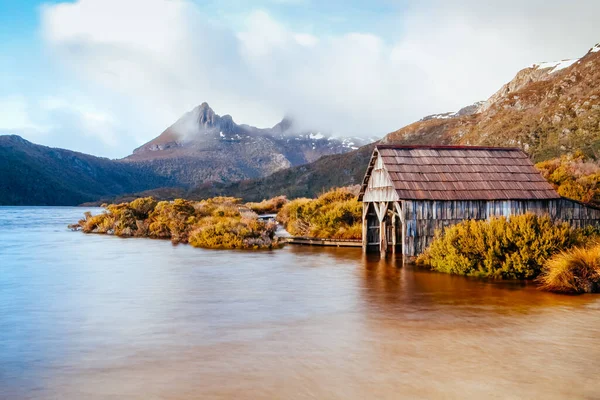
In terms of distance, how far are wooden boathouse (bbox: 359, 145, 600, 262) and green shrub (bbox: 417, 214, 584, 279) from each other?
3.38ft

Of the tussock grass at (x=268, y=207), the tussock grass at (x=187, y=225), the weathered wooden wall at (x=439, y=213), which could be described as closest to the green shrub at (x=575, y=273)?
the weathered wooden wall at (x=439, y=213)

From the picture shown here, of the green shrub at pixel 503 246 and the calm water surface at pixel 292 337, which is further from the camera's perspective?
the green shrub at pixel 503 246

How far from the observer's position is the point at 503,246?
14.3 meters

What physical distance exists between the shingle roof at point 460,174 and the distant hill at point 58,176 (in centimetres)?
10587

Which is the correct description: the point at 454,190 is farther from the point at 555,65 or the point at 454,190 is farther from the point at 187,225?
the point at 555,65

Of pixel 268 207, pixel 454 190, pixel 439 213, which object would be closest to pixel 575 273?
pixel 439 213

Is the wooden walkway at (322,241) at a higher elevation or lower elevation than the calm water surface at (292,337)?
higher

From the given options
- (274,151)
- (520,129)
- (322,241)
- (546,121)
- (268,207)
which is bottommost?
(322,241)

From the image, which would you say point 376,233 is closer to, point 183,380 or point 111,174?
point 183,380

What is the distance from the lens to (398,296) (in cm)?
1249

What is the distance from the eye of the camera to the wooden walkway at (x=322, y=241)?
912 inches

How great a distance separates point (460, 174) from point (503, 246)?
379cm

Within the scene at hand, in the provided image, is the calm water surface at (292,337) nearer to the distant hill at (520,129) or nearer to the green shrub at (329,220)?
the green shrub at (329,220)

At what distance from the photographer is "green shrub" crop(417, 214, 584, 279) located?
1391 centimetres
